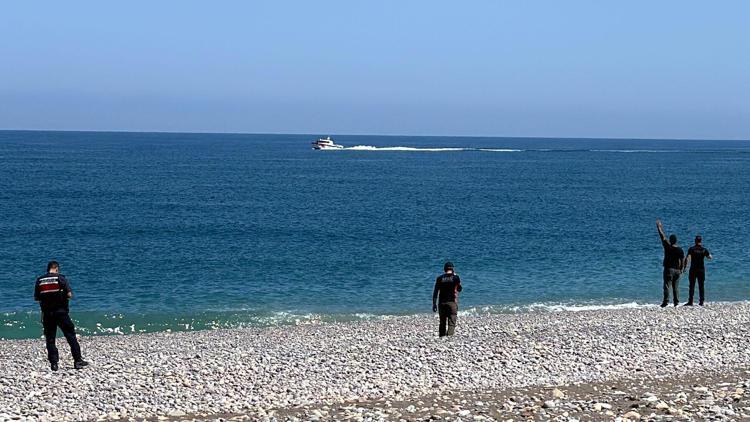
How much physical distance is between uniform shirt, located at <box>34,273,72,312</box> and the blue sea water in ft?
37.0

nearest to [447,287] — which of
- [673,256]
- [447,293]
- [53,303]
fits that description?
[447,293]

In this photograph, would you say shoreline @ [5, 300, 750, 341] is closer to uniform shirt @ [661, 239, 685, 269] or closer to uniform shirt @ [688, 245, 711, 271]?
uniform shirt @ [688, 245, 711, 271]

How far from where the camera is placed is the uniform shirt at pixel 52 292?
16.3 metres

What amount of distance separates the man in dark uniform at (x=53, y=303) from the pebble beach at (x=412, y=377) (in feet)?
1.56

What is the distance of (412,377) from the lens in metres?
16.2

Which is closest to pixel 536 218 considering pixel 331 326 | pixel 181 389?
pixel 331 326

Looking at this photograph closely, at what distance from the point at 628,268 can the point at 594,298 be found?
8.08m

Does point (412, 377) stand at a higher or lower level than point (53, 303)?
lower

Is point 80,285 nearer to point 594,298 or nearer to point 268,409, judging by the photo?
point 594,298

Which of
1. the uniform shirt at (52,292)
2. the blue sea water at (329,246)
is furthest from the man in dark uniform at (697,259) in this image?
the uniform shirt at (52,292)

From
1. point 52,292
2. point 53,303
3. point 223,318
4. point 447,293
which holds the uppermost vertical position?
point 52,292

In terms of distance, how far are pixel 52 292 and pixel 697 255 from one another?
17.1 meters

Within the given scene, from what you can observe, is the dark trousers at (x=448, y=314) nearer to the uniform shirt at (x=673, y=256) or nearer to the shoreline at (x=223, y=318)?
the shoreline at (x=223, y=318)

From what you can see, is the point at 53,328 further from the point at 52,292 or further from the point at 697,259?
the point at 697,259
